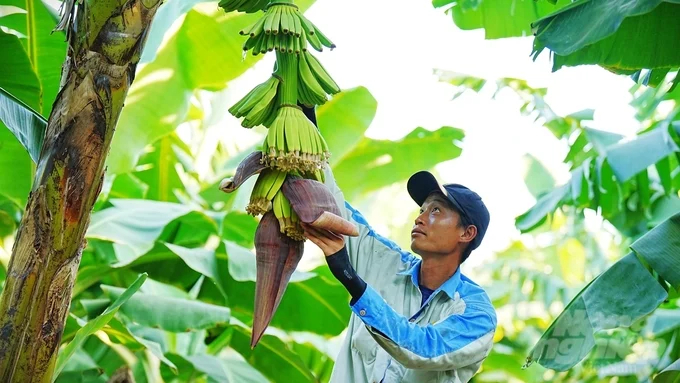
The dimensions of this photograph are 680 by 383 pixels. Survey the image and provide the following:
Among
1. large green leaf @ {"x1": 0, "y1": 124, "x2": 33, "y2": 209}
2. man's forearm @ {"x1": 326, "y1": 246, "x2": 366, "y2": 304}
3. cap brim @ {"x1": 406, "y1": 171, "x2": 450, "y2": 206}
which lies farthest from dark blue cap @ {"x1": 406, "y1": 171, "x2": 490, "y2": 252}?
large green leaf @ {"x1": 0, "y1": 124, "x2": 33, "y2": 209}

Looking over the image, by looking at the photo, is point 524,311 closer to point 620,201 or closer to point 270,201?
point 620,201

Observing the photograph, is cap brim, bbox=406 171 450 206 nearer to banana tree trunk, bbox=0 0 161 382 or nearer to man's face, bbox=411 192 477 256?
man's face, bbox=411 192 477 256

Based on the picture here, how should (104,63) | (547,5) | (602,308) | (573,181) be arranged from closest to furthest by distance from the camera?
1. (104,63)
2. (602,308)
3. (547,5)
4. (573,181)

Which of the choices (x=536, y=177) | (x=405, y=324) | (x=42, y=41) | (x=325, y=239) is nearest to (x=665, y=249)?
(x=405, y=324)

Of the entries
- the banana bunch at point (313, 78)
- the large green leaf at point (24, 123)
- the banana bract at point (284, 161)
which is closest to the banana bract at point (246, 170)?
the banana bract at point (284, 161)

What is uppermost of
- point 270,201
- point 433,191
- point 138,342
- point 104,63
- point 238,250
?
point 104,63

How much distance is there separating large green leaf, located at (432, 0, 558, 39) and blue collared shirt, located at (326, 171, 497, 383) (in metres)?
0.93

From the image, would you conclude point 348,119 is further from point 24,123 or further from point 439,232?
point 24,123

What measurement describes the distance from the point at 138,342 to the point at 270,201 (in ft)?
5.27

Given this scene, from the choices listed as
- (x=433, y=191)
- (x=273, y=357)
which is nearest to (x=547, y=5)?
(x=433, y=191)

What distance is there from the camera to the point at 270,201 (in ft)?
3.21

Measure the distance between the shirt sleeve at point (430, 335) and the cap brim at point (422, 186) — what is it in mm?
292

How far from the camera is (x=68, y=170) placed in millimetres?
1168

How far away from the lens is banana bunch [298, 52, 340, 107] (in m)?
1.04
